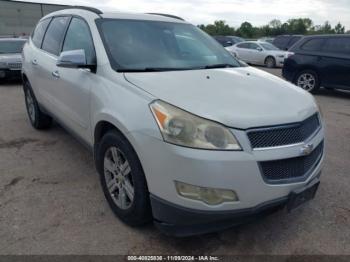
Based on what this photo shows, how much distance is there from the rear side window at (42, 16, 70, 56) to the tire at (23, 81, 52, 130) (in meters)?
1.00

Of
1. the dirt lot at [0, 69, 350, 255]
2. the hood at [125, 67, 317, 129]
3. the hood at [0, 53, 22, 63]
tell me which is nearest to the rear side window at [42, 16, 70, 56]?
the dirt lot at [0, 69, 350, 255]

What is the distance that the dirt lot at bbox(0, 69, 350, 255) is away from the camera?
111 inches

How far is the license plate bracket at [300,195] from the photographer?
8.49ft

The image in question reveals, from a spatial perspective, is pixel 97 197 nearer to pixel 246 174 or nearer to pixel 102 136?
pixel 102 136

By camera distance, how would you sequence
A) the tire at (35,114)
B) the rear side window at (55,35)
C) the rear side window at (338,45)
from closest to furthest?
the rear side window at (55,35)
the tire at (35,114)
the rear side window at (338,45)

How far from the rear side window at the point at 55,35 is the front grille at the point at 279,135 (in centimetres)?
283

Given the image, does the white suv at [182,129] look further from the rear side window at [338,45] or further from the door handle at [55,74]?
the rear side window at [338,45]

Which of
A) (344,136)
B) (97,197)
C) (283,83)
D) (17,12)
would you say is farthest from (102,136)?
(17,12)

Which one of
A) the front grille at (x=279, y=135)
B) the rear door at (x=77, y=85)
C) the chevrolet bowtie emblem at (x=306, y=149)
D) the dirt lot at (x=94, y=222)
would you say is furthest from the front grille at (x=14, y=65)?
the chevrolet bowtie emblem at (x=306, y=149)

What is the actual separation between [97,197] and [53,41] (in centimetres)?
218

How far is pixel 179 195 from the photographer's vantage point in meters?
2.45

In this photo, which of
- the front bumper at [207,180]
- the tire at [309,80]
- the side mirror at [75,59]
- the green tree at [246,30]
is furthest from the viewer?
the green tree at [246,30]

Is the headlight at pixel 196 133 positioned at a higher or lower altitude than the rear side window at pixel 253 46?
higher

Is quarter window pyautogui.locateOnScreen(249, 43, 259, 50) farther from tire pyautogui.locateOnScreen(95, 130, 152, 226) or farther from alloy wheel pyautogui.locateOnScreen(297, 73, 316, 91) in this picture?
tire pyautogui.locateOnScreen(95, 130, 152, 226)
